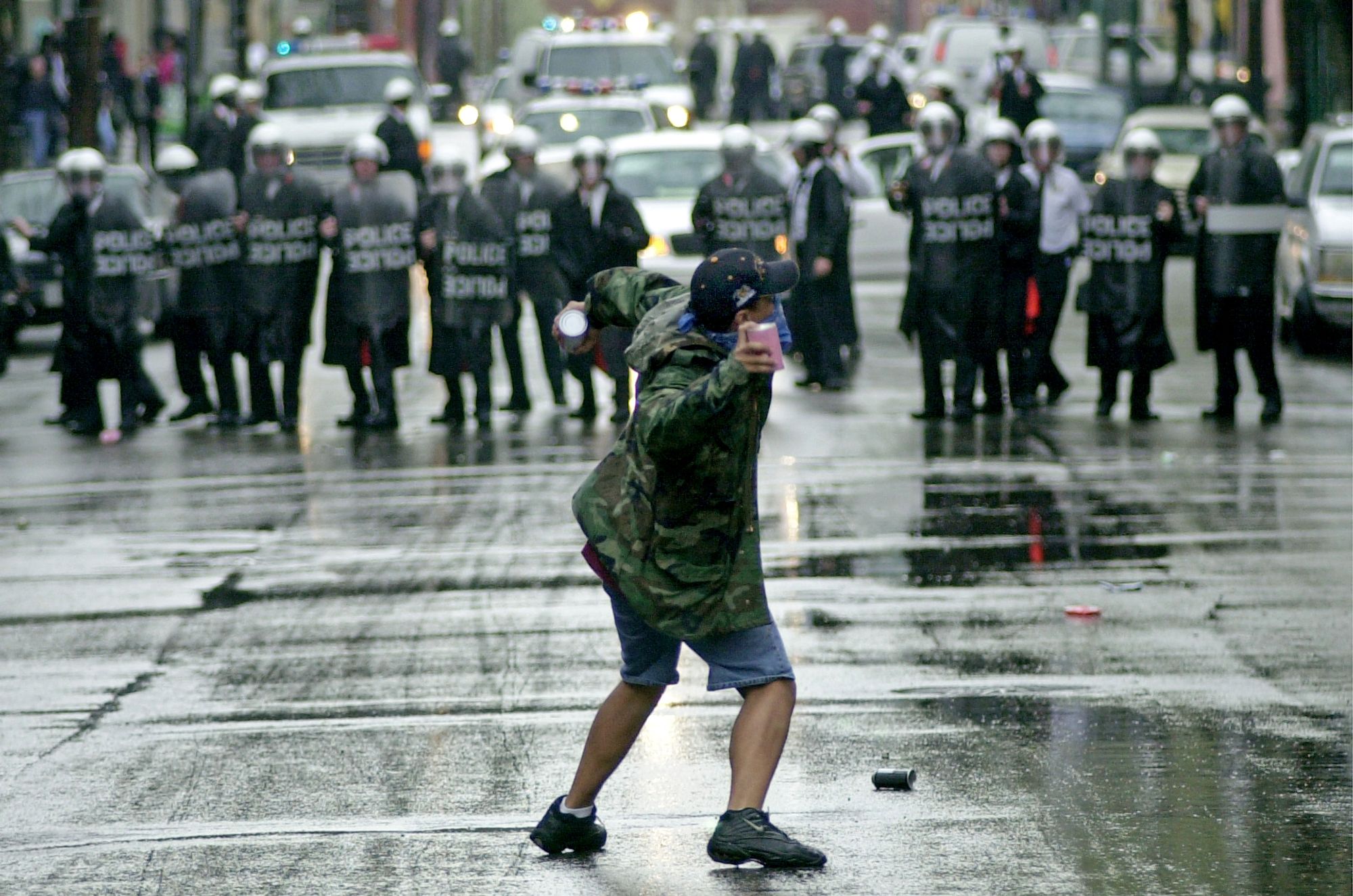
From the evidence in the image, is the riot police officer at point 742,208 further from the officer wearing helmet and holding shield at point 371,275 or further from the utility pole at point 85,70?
the utility pole at point 85,70

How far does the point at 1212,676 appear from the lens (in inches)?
310

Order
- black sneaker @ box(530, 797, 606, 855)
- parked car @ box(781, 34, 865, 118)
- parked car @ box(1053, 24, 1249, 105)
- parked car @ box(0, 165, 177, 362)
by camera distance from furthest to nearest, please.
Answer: parked car @ box(1053, 24, 1249, 105), parked car @ box(781, 34, 865, 118), parked car @ box(0, 165, 177, 362), black sneaker @ box(530, 797, 606, 855)

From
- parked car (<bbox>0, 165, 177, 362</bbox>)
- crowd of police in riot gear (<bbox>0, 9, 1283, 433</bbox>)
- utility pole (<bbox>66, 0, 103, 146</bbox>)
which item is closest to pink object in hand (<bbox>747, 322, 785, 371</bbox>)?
crowd of police in riot gear (<bbox>0, 9, 1283, 433</bbox>)

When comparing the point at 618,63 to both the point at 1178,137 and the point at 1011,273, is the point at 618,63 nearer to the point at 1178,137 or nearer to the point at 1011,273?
the point at 1178,137

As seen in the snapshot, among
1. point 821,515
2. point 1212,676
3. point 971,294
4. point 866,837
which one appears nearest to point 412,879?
point 866,837

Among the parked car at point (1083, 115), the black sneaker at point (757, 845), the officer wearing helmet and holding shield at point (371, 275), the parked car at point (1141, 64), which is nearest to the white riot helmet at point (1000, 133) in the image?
the officer wearing helmet and holding shield at point (371, 275)

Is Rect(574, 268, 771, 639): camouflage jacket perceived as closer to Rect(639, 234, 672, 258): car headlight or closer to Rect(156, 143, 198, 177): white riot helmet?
Rect(156, 143, 198, 177): white riot helmet

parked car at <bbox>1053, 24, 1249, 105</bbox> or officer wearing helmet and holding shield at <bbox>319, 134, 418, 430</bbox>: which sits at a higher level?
parked car at <bbox>1053, 24, 1249, 105</bbox>

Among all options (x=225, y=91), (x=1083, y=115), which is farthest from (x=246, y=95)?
(x=1083, y=115)

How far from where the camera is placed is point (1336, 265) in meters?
17.9

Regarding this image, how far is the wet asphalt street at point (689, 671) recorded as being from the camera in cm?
601

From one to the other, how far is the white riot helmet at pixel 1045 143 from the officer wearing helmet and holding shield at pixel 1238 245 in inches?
50.4

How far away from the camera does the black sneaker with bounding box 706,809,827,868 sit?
5746mm

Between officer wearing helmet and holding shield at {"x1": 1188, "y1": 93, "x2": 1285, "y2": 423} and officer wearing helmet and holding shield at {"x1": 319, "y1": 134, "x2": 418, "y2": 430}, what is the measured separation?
5.18 m
